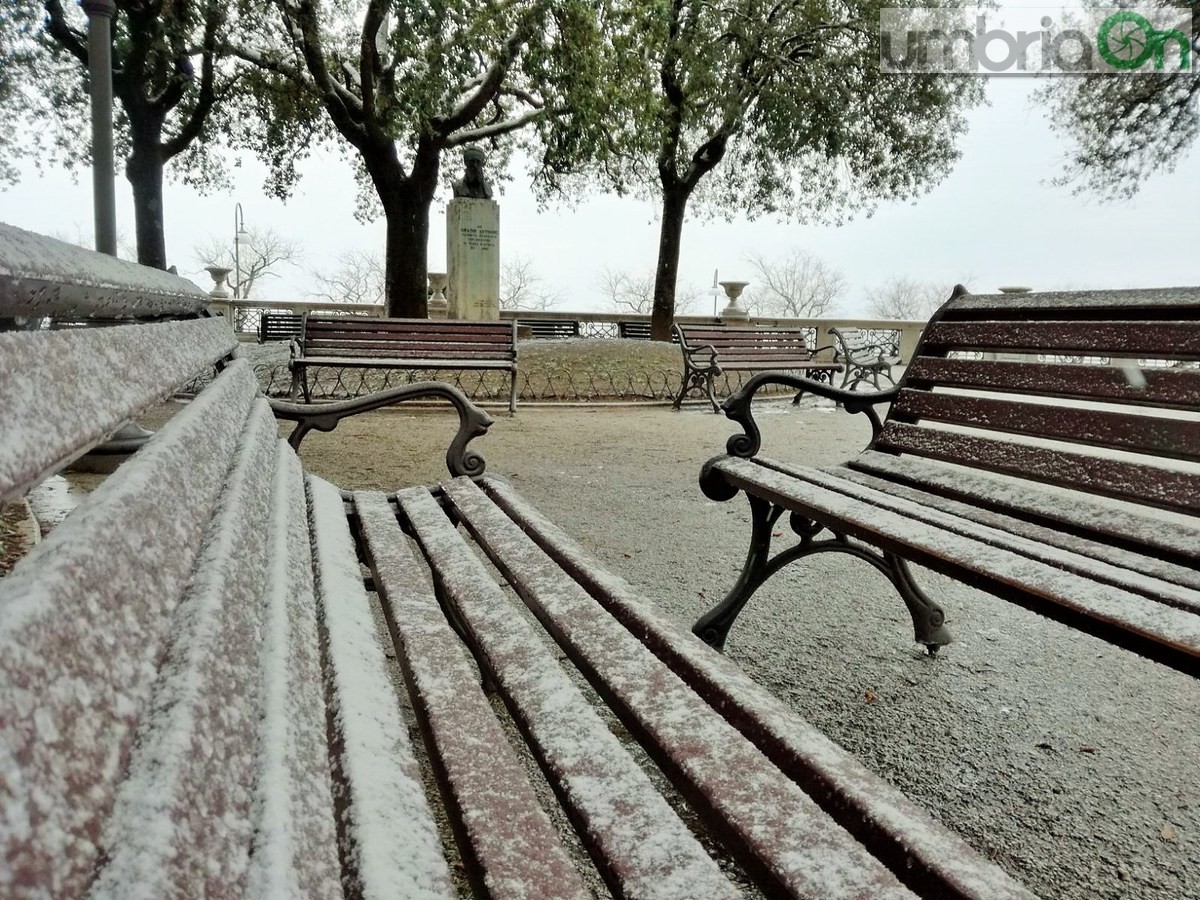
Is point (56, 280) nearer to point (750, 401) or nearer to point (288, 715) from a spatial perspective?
point (288, 715)

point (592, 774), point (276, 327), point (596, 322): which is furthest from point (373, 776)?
point (596, 322)

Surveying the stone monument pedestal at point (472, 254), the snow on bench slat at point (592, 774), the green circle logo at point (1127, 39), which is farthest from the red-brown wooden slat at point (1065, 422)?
the green circle logo at point (1127, 39)

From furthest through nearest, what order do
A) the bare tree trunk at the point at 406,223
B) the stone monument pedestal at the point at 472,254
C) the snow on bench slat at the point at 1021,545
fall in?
the bare tree trunk at the point at 406,223 < the stone monument pedestal at the point at 472,254 < the snow on bench slat at the point at 1021,545

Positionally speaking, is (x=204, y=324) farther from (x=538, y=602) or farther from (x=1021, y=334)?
(x=1021, y=334)

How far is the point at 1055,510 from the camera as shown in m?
2.11

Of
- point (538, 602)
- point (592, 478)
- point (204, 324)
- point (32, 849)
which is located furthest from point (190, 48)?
point (32, 849)

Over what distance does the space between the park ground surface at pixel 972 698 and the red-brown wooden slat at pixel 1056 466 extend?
2.03 ft

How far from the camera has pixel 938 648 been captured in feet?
8.84

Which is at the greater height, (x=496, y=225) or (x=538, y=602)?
(x=496, y=225)

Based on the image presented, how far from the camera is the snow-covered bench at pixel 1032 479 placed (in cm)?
A: 147

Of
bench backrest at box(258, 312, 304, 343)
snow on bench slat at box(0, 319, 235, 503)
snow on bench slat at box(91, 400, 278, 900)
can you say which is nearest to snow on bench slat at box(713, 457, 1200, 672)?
snow on bench slat at box(91, 400, 278, 900)

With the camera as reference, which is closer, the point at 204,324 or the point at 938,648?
the point at 204,324

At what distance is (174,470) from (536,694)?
0.57 m

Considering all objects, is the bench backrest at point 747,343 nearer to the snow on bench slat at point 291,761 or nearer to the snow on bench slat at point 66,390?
the snow on bench slat at point 291,761
